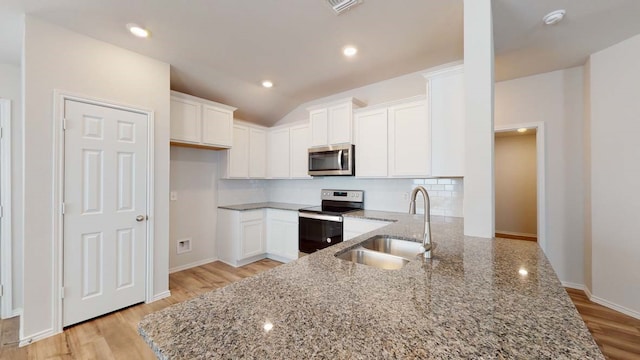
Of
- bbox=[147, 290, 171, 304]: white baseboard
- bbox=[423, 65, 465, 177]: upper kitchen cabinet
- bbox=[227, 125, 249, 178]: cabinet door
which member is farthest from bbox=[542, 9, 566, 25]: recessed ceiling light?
bbox=[147, 290, 171, 304]: white baseboard

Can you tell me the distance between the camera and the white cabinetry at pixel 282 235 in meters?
3.67

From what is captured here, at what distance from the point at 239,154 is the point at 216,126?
22.7 inches

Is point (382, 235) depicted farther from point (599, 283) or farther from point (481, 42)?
point (599, 283)

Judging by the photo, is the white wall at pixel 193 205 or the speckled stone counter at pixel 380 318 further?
the white wall at pixel 193 205

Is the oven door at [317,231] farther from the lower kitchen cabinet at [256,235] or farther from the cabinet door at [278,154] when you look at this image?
the cabinet door at [278,154]

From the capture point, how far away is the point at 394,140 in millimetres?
3012

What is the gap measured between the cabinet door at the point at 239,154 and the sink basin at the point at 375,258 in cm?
284

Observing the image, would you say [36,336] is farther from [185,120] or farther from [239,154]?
[239,154]

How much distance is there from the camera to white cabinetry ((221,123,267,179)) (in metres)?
3.85

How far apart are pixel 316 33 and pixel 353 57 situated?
1.98 feet

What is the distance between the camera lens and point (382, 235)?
1.78 metres

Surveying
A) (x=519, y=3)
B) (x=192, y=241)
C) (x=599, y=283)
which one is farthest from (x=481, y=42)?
(x=192, y=241)

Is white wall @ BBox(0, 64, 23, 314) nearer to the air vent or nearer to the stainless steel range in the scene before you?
the stainless steel range

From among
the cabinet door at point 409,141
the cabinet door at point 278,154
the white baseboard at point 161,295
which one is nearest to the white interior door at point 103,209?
the white baseboard at point 161,295
